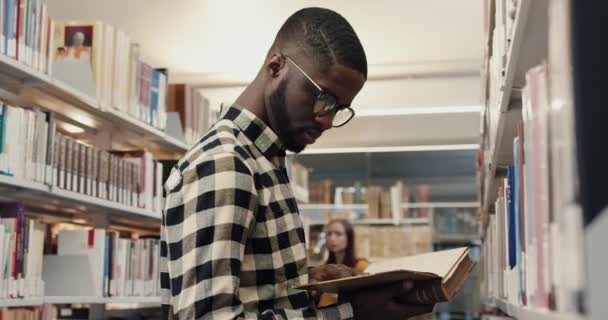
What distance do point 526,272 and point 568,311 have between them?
356 mm

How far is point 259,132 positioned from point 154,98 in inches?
97.0

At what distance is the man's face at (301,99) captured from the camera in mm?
1401

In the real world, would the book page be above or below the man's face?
below

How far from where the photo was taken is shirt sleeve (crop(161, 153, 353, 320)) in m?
1.17

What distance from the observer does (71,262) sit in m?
3.07

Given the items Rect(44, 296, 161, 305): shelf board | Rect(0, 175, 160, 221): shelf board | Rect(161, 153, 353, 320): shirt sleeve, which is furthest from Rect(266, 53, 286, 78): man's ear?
Rect(44, 296, 161, 305): shelf board

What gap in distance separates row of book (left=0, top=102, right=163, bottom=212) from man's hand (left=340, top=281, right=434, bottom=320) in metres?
1.54

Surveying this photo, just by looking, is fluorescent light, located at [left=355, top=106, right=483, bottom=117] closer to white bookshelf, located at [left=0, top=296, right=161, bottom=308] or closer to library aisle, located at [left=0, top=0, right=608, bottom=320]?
library aisle, located at [left=0, top=0, right=608, bottom=320]

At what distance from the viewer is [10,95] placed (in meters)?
2.89

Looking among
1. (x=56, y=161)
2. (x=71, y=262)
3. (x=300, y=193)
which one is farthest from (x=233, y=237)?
(x=300, y=193)

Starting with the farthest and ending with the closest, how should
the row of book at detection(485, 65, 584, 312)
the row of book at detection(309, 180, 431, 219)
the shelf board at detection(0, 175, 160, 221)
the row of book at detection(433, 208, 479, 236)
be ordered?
1. the row of book at detection(433, 208, 479, 236)
2. the row of book at detection(309, 180, 431, 219)
3. the shelf board at detection(0, 175, 160, 221)
4. the row of book at detection(485, 65, 584, 312)

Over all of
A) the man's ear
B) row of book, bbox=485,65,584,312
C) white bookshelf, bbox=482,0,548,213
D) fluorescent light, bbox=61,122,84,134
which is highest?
fluorescent light, bbox=61,122,84,134

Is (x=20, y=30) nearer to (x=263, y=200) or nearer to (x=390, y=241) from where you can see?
(x=263, y=200)

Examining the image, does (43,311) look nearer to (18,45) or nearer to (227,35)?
(18,45)
